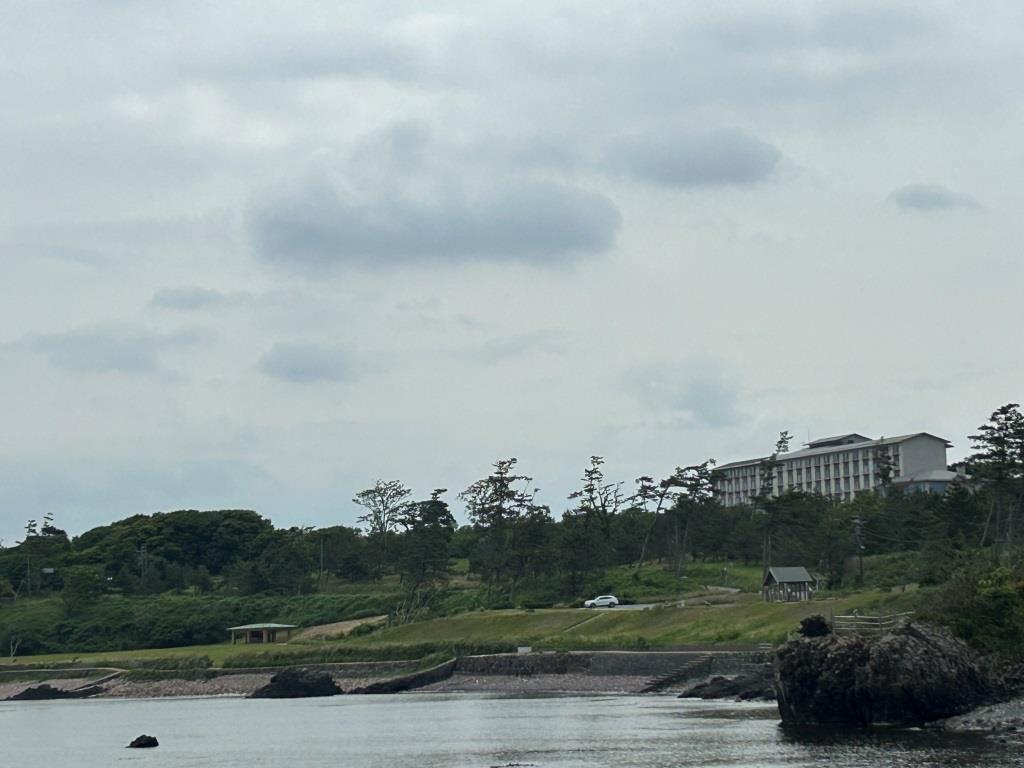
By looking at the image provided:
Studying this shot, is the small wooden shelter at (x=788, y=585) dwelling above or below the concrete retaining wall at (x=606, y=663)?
above

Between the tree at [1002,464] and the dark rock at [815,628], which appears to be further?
the tree at [1002,464]

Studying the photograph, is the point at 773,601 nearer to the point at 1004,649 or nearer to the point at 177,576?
the point at 1004,649

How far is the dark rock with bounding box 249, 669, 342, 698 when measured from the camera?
103m

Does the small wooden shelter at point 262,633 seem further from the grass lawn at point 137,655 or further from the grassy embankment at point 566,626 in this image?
the grassy embankment at point 566,626

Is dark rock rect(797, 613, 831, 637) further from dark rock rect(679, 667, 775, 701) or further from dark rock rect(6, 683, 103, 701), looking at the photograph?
dark rock rect(6, 683, 103, 701)

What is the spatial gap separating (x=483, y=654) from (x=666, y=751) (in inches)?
2101

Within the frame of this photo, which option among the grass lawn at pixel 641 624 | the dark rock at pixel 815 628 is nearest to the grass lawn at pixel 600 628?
the grass lawn at pixel 641 624

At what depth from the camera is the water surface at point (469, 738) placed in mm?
49219

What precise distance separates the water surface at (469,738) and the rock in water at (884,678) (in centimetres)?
236

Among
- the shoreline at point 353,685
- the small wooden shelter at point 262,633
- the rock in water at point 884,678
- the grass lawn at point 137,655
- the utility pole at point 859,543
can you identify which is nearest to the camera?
the rock in water at point 884,678

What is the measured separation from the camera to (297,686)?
103062 millimetres

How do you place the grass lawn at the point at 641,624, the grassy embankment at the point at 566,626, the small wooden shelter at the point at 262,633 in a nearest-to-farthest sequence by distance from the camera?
the grass lawn at the point at 641,624 → the grassy embankment at the point at 566,626 → the small wooden shelter at the point at 262,633

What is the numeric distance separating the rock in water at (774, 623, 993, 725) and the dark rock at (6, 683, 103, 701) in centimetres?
7442

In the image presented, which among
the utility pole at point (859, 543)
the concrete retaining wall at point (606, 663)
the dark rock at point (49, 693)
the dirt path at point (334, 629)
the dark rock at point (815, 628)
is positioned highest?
the utility pole at point (859, 543)
